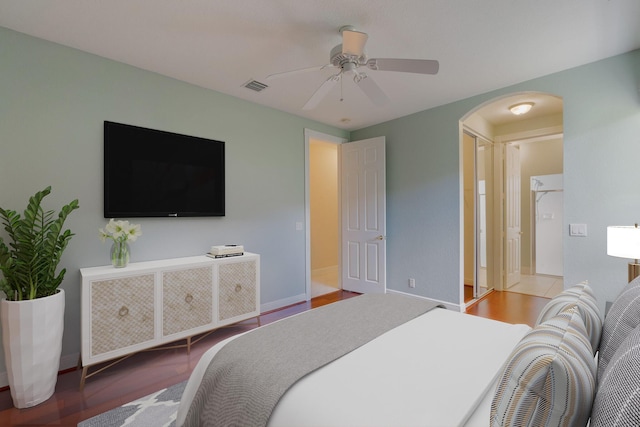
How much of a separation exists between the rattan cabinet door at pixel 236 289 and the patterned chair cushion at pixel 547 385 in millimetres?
2455

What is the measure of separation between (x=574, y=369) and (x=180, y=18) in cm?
262

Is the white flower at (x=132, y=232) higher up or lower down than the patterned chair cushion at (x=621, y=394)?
higher up

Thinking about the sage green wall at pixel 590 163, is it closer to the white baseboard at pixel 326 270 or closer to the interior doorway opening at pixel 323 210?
the interior doorway opening at pixel 323 210

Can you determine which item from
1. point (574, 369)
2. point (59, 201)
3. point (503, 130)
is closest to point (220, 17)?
point (59, 201)

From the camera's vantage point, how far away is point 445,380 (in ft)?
3.68

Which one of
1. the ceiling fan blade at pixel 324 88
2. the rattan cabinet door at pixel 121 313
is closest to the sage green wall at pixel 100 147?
the rattan cabinet door at pixel 121 313

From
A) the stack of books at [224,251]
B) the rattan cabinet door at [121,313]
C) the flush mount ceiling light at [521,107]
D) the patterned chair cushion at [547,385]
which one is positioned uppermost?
the flush mount ceiling light at [521,107]

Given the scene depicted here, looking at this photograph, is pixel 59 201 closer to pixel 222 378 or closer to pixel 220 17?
pixel 220 17

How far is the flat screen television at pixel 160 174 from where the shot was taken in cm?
251

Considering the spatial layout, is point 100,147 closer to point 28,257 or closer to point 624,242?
point 28,257

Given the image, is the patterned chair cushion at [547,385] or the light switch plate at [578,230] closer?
the patterned chair cushion at [547,385]

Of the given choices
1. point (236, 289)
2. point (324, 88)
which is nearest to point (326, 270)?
point (236, 289)

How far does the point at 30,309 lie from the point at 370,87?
2656 mm

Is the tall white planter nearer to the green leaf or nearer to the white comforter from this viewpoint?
the green leaf
